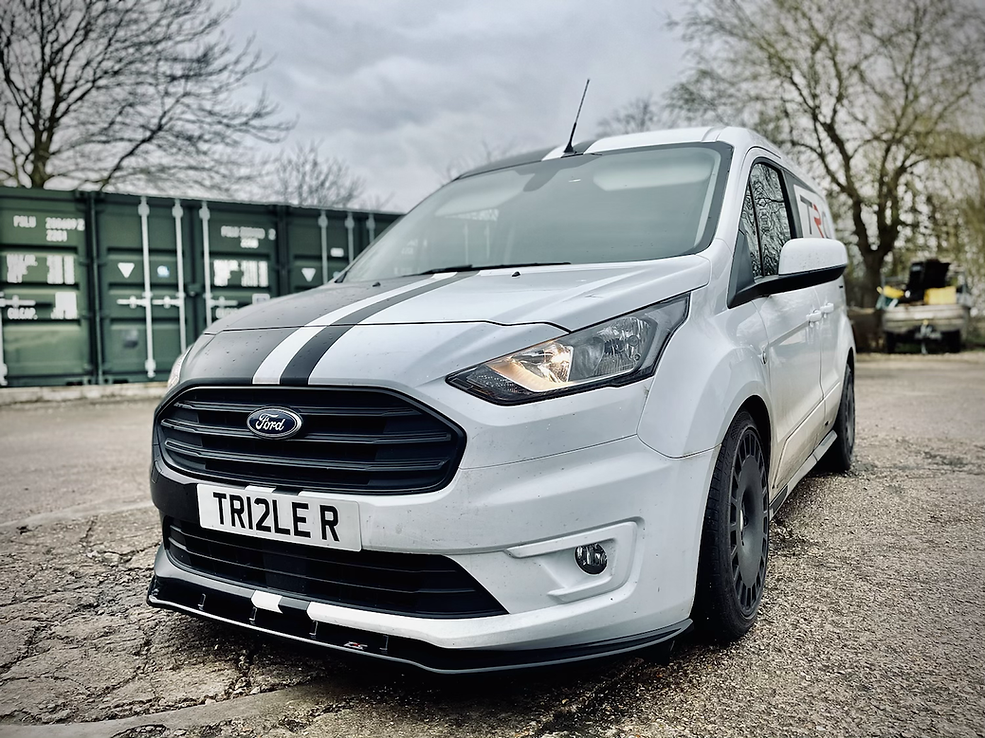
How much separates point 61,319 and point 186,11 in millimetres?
9179

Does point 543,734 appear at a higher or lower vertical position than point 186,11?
lower

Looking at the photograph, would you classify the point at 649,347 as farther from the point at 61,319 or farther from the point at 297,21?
the point at 297,21

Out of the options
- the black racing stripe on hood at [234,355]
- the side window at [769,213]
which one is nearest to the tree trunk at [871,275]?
the side window at [769,213]

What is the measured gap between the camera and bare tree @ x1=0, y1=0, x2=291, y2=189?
49.1 ft

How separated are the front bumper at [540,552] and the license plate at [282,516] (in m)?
0.05

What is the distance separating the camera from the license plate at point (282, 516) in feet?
6.22

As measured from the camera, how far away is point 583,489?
1836 millimetres

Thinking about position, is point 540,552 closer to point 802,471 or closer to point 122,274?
point 802,471

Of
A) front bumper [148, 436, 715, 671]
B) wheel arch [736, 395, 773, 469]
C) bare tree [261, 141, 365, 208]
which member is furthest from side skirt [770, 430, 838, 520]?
bare tree [261, 141, 365, 208]

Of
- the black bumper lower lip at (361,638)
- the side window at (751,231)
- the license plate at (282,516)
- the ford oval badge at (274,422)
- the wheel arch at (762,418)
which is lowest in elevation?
the black bumper lower lip at (361,638)

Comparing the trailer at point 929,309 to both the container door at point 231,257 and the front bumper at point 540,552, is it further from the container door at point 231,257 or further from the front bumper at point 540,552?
the front bumper at point 540,552

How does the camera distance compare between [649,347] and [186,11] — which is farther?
[186,11]

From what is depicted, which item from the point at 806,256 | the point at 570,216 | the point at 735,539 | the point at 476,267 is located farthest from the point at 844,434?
the point at 476,267

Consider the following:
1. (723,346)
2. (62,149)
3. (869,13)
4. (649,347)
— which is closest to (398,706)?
(649,347)
